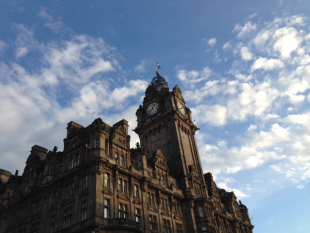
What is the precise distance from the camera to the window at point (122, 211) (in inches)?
1683

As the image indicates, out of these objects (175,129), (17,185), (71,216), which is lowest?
(71,216)

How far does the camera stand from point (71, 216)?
42.0 meters

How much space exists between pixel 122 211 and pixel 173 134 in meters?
28.2

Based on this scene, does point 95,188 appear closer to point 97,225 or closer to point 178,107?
point 97,225

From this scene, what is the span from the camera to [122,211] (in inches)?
1703

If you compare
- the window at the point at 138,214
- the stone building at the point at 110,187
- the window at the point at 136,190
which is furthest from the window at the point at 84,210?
the window at the point at 136,190

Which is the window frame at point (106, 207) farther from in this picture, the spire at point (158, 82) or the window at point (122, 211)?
the spire at point (158, 82)

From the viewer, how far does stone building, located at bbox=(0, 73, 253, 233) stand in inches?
1644

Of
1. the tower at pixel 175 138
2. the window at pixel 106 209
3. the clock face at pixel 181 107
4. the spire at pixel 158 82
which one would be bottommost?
the window at pixel 106 209

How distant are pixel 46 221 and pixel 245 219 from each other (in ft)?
208

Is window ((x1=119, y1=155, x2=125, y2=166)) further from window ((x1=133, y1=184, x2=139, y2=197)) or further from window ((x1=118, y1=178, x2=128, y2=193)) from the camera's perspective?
window ((x1=133, y1=184, x2=139, y2=197))

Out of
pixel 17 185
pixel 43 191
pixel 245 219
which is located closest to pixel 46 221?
pixel 43 191

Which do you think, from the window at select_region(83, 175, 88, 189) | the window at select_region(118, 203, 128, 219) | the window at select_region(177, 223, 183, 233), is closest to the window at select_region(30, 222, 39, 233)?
the window at select_region(83, 175, 88, 189)

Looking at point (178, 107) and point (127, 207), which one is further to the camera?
point (178, 107)
